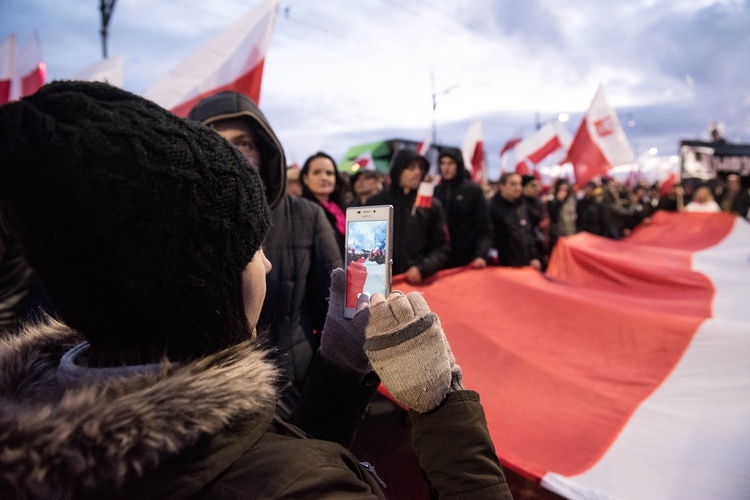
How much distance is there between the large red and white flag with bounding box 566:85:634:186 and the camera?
901cm

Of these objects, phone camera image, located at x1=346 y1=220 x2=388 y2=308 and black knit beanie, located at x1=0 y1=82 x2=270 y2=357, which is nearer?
black knit beanie, located at x1=0 y1=82 x2=270 y2=357

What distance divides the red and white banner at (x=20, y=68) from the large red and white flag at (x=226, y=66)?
2.66 meters

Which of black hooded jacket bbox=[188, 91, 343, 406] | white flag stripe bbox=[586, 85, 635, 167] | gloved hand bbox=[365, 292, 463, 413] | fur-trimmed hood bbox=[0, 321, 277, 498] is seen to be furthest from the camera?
white flag stripe bbox=[586, 85, 635, 167]

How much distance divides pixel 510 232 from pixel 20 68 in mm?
5975

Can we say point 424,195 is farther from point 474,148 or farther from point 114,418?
point 474,148

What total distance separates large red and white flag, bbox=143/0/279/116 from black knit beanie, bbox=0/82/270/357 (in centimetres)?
343

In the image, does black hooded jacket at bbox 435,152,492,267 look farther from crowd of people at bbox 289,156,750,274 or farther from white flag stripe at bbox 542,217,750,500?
white flag stripe at bbox 542,217,750,500

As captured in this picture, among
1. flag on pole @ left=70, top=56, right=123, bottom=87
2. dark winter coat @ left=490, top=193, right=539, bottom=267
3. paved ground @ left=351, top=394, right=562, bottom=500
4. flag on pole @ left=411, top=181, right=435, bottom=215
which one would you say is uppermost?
flag on pole @ left=70, top=56, right=123, bottom=87

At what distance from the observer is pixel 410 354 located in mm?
1043

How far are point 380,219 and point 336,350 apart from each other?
412mm

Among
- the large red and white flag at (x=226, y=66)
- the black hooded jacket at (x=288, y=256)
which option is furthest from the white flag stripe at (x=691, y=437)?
the large red and white flag at (x=226, y=66)

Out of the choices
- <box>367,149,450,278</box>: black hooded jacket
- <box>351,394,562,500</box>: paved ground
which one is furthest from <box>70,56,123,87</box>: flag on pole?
<box>351,394,562,500</box>: paved ground

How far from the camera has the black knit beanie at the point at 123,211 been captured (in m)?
0.71

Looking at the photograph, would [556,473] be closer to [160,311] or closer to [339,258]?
[339,258]
